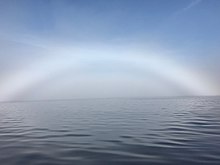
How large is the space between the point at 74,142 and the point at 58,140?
162 centimetres

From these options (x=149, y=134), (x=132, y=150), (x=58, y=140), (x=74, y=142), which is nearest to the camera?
(x=132, y=150)

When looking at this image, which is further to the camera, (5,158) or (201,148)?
(201,148)

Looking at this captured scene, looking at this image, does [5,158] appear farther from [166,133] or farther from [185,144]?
[166,133]

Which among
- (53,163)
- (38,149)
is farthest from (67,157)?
(38,149)

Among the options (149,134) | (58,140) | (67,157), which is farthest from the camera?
(149,134)

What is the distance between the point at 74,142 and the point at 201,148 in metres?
7.88

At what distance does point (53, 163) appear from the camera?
34.3 feet

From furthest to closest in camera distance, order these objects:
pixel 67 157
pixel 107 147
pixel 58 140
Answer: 1. pixel 58 140
2. pixel 107 147
3. pixel 67 157

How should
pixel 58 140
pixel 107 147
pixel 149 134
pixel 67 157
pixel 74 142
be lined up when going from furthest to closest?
pixel 149 134, pixel 58 140, pixel 74 142, pixel 107 147, pixel 67 157

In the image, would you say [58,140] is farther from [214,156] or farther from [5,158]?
[214,156]

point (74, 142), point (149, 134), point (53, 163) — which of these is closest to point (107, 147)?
point (74, 142)

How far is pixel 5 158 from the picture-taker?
1151 centimetres

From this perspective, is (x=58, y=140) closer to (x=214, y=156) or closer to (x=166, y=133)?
(x=166, y=133)

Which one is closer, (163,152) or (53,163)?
(53,163)
